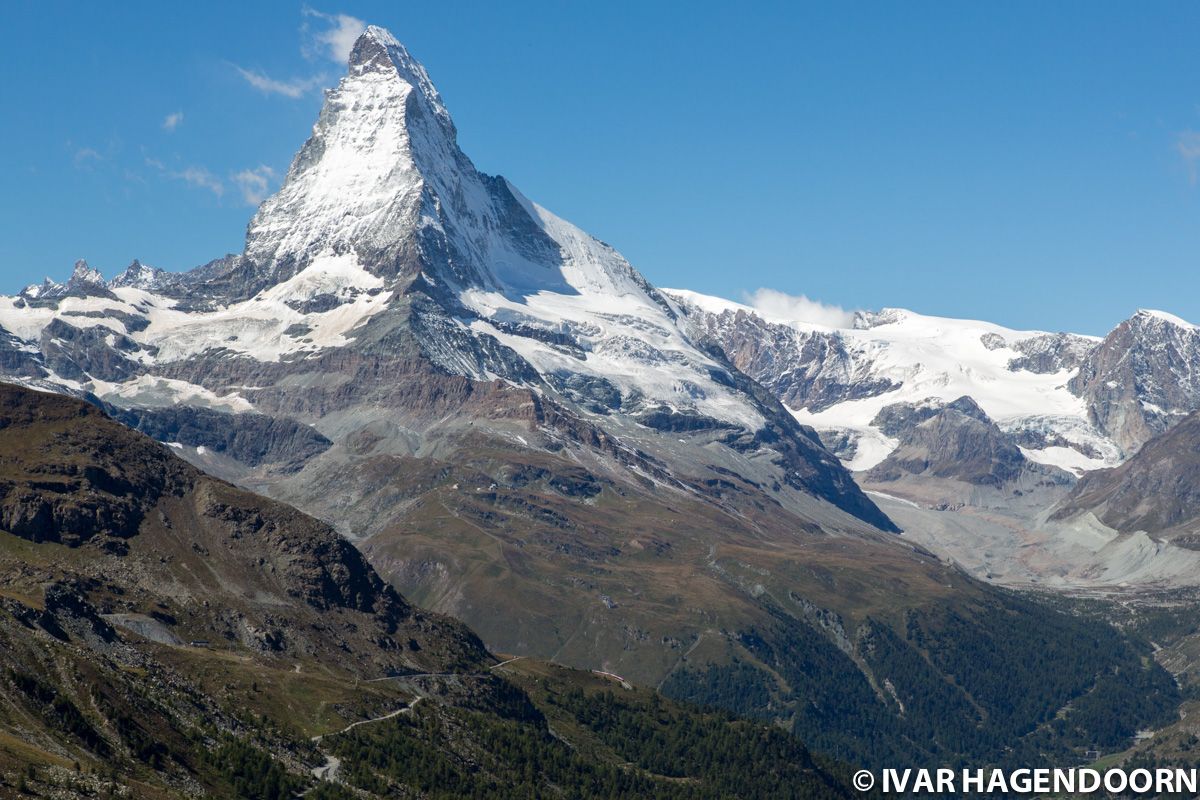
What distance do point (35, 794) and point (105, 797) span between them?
437 inches

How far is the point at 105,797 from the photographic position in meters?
195

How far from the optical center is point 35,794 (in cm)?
18512
